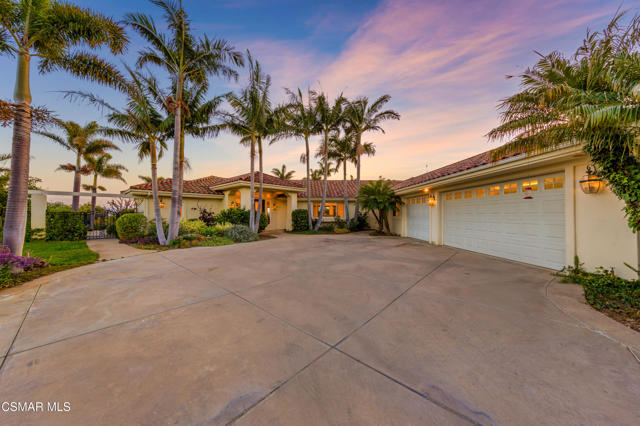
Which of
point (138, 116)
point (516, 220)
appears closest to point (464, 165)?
point (516, 220)

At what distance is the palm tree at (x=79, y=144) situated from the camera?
1507 centimetres

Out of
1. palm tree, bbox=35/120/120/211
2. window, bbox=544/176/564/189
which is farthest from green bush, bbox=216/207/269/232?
window, bbox=544/176/564/189

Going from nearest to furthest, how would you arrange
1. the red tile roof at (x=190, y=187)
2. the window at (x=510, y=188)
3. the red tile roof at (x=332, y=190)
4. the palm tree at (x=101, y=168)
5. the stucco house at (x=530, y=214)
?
the stucco house at (x=530, y=214), the window at (x=510, y=188), the red tile roof at (x=190, y=187), the palm tree at (x=101, y=168), the red tile roof at (x=332, y=190)

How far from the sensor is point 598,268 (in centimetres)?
486

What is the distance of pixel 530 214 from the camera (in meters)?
6.45

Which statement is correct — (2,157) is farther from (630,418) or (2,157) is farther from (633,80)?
(633,80)

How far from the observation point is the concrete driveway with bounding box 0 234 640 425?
5.57 feet

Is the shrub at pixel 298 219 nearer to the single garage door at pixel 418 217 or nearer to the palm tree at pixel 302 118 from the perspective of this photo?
the palm tree at pixel 302 118

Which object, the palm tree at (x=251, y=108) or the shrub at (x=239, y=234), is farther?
the palm tree at (x=251, y=108)

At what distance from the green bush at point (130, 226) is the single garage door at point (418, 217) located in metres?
14.4

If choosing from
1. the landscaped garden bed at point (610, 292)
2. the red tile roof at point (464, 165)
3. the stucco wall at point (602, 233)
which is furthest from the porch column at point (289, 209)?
the stucco wall at point (602, 233)

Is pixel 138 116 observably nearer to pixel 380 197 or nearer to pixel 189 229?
pixel 189 229

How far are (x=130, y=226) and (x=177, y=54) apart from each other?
814cm

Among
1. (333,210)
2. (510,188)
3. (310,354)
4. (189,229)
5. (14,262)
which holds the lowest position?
(310,354)
